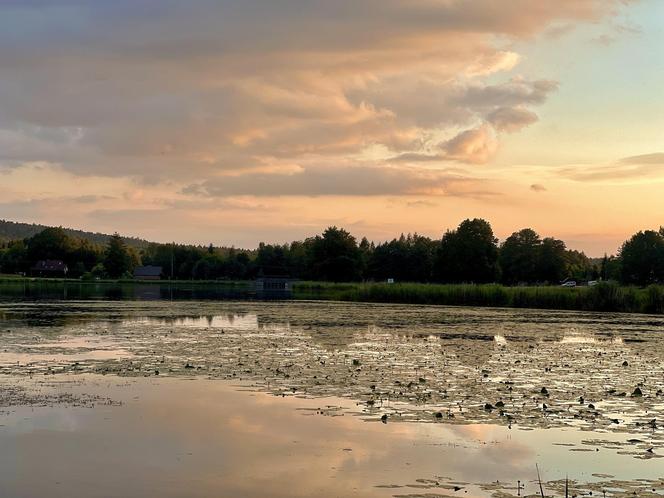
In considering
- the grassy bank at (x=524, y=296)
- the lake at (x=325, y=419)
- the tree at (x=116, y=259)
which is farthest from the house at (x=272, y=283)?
the lake at (x=325, y=419)

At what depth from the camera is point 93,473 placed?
10.5m

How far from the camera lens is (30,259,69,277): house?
572 ft

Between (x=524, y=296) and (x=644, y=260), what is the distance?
36.2 meters

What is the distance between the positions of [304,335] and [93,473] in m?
22.4

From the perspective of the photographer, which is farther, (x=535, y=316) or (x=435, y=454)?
(x=535, y=316)

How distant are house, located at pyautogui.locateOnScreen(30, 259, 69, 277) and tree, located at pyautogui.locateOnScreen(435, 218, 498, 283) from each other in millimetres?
108130

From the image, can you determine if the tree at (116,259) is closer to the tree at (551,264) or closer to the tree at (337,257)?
the tree at (337,257)

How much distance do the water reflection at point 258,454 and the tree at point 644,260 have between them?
85.5 metres

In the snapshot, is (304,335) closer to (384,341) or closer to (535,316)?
(384,341)

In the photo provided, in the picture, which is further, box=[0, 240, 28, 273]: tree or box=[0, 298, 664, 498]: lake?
box=[0, 240, 28, 273]: tree

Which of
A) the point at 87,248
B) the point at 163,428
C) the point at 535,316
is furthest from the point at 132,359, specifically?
the point at 87,248

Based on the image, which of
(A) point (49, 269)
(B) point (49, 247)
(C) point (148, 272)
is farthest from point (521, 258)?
(B) point (49, 247)

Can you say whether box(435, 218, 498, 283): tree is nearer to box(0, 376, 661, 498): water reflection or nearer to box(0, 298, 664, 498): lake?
box(0, 298, 664, 498): lake

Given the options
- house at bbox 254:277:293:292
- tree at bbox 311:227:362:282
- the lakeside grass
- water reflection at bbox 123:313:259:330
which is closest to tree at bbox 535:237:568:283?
tree at bbox 311:227:362:282
